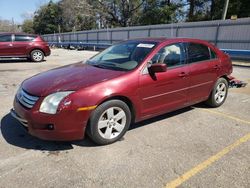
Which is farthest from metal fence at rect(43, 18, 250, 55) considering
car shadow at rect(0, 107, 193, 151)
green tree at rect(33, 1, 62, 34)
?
green tree at rect(33, 1, 62, 34)

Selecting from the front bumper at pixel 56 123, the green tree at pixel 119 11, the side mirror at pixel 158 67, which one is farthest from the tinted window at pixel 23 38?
the green tree at pixel 119 11

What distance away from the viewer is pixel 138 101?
159 inches

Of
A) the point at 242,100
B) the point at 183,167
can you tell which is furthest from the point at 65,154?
the point at 242,100

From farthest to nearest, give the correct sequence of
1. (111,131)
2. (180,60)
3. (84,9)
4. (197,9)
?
1. (84,9)
2. (197,9)
3. (180,60)
4. (111,131)

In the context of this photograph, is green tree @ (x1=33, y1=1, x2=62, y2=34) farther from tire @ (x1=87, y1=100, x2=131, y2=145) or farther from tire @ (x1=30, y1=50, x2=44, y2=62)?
tire @ (x1=87, y1=100, x2=131, y2=145)

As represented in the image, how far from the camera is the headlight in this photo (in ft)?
11.3

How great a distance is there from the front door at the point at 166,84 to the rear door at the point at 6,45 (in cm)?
1125

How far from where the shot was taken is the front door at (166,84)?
414cm

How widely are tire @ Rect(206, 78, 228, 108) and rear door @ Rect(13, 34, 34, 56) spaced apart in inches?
437

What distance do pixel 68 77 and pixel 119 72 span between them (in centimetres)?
78

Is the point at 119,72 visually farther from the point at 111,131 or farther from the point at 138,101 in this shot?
the point at 111,131

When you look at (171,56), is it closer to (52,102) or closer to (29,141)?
(52,102)

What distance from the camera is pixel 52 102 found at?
3467 mm

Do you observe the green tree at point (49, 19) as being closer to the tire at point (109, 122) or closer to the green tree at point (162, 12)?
the green tree at point (162, 12)
